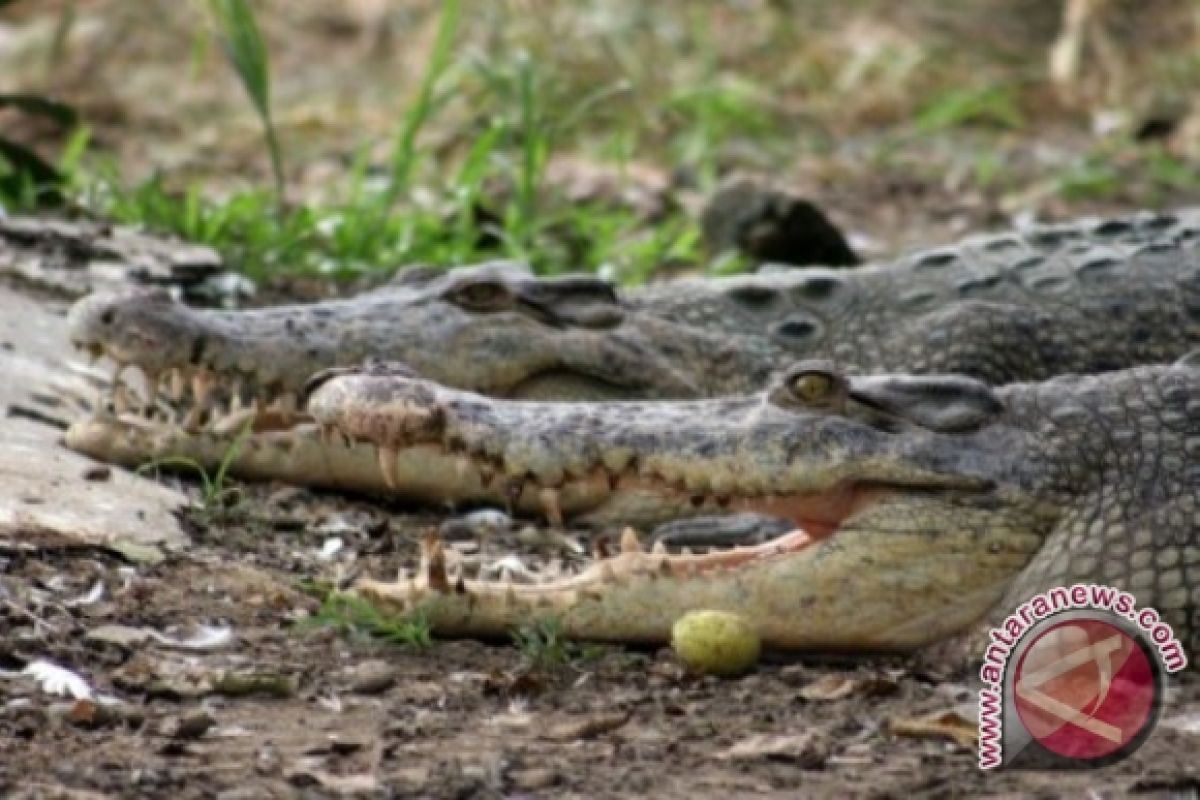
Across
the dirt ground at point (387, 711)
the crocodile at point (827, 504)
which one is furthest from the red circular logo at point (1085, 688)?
the crocodile at point (827, 504)

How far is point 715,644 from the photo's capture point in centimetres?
525

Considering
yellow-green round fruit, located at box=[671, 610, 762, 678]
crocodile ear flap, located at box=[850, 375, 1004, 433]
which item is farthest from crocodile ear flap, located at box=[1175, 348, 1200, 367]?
yellow-green round fruit, located at box=[671, 610, 762, 678]

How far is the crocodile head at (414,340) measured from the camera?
6863mm

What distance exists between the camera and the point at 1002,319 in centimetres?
779

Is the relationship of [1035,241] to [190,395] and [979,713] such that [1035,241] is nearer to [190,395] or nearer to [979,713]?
[190,395]

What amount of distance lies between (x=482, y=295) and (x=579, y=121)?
417 centimetres

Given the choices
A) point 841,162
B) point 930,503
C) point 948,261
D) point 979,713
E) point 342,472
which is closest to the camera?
point 979,713

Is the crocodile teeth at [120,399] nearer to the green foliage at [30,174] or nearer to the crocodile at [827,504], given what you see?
the crocodile at [827,504]

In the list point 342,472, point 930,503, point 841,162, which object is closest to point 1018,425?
point 930,503

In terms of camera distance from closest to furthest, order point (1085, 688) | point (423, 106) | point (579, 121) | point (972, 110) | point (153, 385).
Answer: point (1085, 688) < point (153, 385) < point (423, 106) < point (579, 121) < point (972, 110)

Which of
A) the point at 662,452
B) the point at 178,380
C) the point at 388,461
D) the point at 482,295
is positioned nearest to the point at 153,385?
the point at 178,380

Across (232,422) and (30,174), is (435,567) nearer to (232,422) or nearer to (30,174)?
(232,422)

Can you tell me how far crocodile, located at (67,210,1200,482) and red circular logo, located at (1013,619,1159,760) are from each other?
221cm

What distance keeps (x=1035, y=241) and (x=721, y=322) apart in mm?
1135
